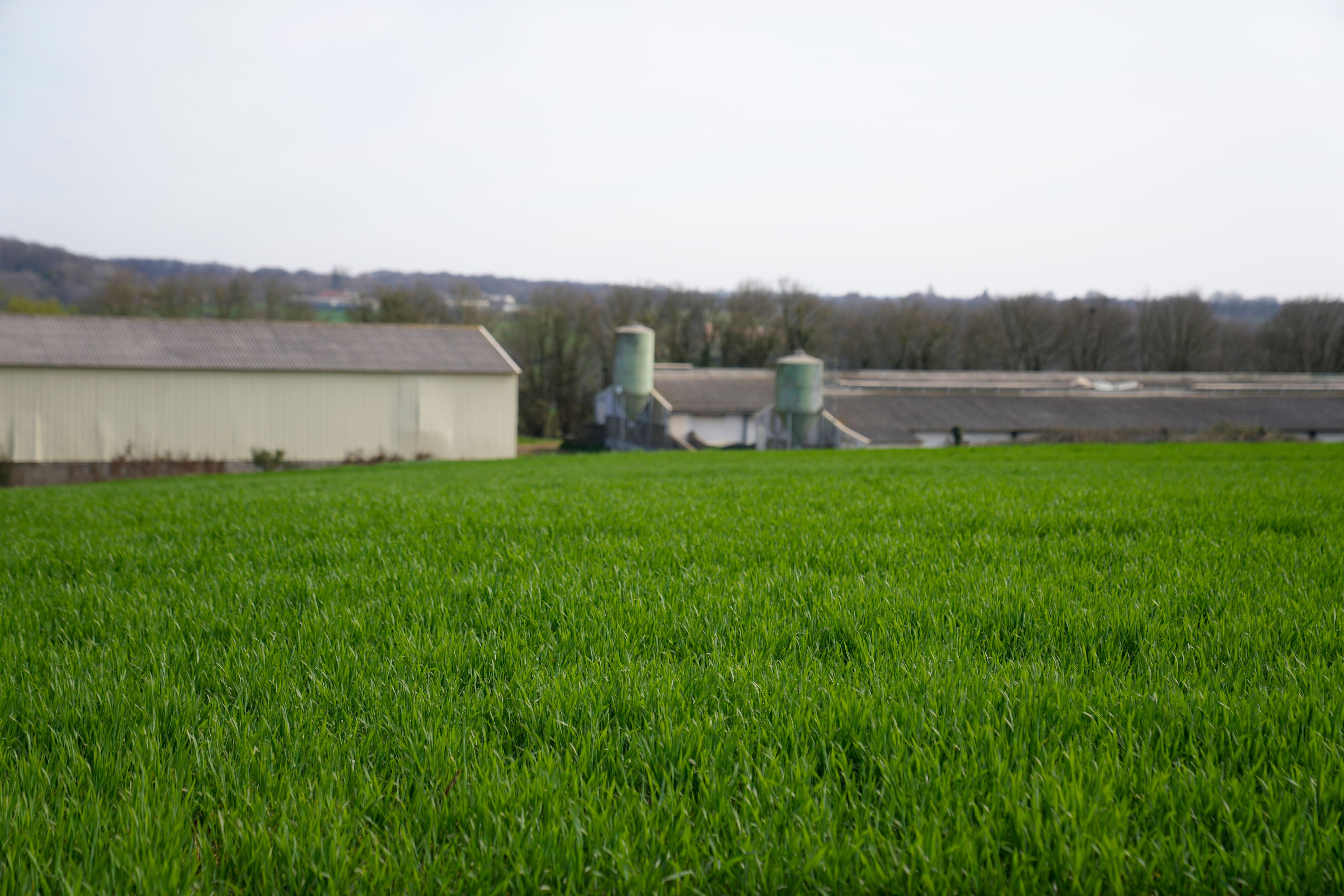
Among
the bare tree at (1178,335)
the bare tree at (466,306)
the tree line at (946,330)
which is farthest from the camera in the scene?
the bare tree at (1178,335)

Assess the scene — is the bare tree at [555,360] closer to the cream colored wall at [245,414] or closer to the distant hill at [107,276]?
the distant hill at [107,276]

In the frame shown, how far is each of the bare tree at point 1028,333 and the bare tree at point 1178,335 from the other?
32.8 feet

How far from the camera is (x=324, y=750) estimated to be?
2.70 meters

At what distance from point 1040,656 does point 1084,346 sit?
92.4m

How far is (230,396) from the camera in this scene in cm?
3784

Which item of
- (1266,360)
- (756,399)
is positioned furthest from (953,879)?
(1266,360)

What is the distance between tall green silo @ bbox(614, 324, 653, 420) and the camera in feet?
179

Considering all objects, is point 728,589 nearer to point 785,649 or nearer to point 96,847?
point 785,649

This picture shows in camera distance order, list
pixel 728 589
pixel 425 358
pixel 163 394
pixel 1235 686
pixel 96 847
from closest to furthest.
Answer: pixel 96 847
pixel 1235 686
pixel 728 589
pixel 163 394
pixel 425 358

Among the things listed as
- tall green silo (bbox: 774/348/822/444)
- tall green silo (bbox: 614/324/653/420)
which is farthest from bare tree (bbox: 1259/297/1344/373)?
tall green silo (bbox: 614/324/653/420)

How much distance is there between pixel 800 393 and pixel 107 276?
6836 centimetres

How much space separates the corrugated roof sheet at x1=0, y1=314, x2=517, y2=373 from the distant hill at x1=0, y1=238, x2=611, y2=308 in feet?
122

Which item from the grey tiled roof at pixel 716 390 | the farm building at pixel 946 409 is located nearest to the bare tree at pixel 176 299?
the farm building at pixel 946 409

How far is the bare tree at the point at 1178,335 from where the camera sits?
86.4 m
